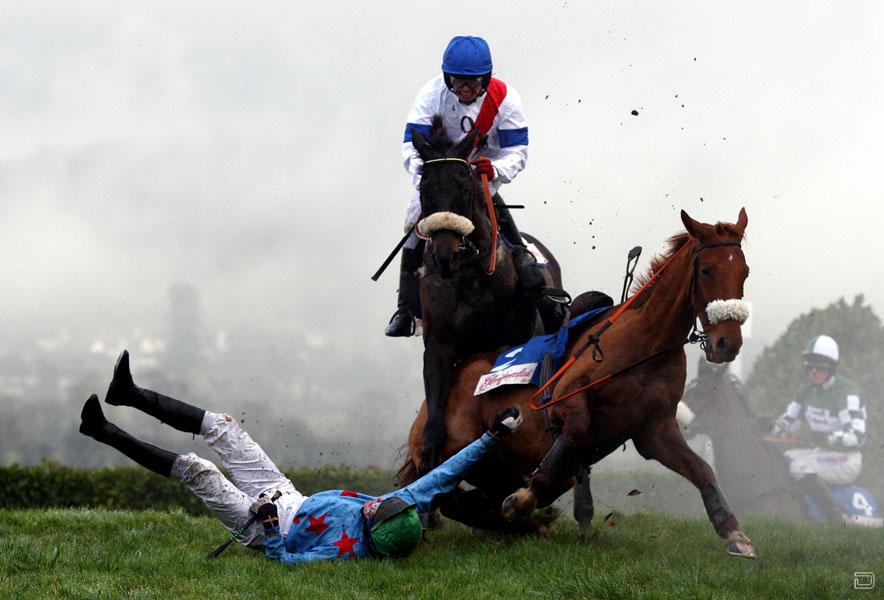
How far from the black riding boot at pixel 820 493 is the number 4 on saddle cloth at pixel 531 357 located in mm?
→ 7509

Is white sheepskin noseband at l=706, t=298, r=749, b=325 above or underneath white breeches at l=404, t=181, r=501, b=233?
underneath

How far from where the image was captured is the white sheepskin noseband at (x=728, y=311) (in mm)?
6992

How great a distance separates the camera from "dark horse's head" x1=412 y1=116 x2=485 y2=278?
26.2 feet

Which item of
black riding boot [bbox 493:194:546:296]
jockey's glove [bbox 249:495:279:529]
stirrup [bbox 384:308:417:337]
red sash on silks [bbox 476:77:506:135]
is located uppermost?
red sash on silks [bbox 476:77:506:135]

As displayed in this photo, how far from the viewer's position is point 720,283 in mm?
7172

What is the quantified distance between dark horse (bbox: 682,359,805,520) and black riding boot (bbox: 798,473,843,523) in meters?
0.14

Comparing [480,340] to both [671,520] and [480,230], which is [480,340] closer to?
[480,230]

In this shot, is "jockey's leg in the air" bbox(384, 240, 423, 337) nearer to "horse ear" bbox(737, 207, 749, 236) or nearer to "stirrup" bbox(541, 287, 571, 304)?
"stirrup" bbox(541, 287, 571, 304)

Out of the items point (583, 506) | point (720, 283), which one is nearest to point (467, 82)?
point (720, 283)

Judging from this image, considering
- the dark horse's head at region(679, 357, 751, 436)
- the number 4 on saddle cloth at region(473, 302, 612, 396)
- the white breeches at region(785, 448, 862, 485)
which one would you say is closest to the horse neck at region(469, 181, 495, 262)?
the number 4 on saddle cloth at region(473, 302, 612, 396)

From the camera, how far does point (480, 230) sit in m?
8.41

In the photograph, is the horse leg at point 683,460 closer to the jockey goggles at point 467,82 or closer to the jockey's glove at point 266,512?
the jockey's glove at point 266,512

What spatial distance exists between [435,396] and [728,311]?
2.58 meters

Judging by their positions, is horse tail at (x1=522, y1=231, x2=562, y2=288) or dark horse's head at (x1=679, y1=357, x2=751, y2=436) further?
dark horse's head at (x1=679, y1=357, x2=751, y2=436)
